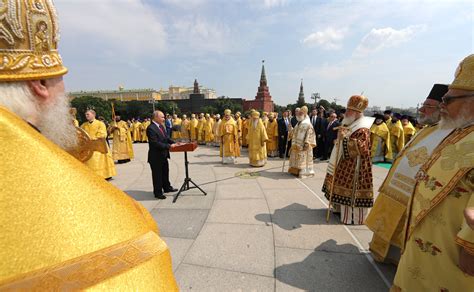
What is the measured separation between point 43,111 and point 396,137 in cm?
1212

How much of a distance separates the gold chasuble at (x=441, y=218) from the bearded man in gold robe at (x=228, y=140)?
26.7 feet

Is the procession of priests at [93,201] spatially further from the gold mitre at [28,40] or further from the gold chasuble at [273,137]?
the gold chasuble at [273,137]

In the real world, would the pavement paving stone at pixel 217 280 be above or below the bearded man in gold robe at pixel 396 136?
below

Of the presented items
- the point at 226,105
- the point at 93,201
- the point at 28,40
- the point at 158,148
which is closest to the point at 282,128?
the point at 158,148

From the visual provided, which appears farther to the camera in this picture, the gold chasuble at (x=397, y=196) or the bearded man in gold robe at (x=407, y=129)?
the bearded man in gold robe at (x=407, y=129)

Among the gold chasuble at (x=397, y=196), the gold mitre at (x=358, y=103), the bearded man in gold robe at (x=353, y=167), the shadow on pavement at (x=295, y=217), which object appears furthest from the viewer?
the shadow on pavement at (x=295, y=217)

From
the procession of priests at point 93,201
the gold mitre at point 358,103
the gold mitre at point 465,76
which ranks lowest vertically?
the procession of priests at point 93,201

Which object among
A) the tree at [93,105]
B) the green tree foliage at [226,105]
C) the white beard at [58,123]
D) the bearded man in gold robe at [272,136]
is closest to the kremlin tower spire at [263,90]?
the green tree foliage at [226,105]

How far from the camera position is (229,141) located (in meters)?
9.70

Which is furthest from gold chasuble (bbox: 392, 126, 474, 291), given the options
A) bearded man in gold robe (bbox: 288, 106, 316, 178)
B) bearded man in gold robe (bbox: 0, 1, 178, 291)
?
bearded man in gold robe (bbox: 288, 106, 316, 178)

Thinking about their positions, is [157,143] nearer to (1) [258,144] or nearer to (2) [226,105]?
(1) [258,144]

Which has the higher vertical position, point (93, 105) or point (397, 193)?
point (93, 105)

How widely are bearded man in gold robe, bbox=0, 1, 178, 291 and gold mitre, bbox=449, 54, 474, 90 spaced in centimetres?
226

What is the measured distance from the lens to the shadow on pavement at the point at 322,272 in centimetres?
260
